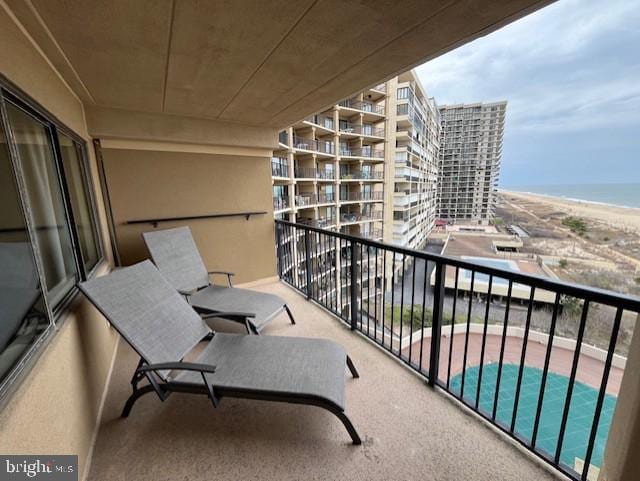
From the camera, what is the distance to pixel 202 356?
1.85 meters

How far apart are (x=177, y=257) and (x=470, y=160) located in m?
25.7

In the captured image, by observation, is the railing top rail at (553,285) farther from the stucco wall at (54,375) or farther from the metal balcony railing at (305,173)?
the metal balcony railing at (305,173)

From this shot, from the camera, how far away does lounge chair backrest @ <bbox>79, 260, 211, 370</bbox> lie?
163 centimetres

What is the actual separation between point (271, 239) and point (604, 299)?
3.61m

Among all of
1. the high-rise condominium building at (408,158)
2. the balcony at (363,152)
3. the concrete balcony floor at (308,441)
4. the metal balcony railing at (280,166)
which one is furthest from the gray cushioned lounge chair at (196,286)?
the balcony at (363,152)

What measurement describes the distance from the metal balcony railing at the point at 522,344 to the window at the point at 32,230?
1985 mm

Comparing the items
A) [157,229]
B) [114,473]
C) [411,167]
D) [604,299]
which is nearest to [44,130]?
[157,229]

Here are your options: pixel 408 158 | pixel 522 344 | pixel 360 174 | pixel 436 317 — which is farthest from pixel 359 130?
pixel 522 344

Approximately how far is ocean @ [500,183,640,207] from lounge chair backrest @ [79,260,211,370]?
790 cm

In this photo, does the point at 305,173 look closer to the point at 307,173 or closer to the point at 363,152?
the point at 307,173

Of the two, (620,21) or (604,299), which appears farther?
(620,21)

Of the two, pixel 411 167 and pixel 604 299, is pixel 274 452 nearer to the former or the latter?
pixel 604 299

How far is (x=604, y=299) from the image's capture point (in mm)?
1058

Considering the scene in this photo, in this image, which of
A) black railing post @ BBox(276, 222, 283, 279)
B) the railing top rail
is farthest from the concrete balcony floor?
black railing post @ BBox(276, 222, 283, 279)
